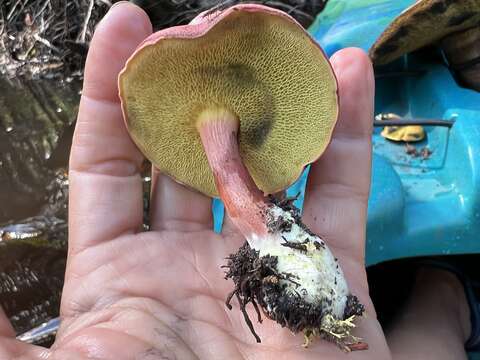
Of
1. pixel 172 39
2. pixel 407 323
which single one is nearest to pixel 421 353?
pixel 407 323

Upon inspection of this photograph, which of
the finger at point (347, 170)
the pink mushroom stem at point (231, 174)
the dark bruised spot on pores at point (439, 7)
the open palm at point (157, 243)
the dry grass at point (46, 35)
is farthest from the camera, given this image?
the dry grass at point (46, 35)

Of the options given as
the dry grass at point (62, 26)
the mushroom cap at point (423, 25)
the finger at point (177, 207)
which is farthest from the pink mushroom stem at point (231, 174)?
the dry grass at point (62, 26)

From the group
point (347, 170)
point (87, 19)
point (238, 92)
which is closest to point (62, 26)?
point (87, 19)

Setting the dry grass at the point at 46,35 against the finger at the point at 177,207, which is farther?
the dry grass at the point at 46,35

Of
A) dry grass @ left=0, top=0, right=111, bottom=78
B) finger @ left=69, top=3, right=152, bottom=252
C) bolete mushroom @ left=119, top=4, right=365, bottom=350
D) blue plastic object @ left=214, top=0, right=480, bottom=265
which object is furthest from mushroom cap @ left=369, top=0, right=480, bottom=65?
dry grass @ left=0, top=0, right=111, bottom=78

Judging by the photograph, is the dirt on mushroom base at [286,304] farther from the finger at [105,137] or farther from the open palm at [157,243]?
the finger at [105,137]

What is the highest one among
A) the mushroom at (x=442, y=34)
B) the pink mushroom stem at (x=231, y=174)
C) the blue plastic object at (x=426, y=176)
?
the mushroom at (x=442, y=34)

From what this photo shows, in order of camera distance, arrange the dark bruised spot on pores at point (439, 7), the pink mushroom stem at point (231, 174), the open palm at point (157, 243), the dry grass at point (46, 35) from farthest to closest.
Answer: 1. the dry grass at point (46, 35)
2. the dark bruised spot on pores at point (439, 7)
3. the pink mushroom stem at point (231, 174)
4. the open palm at point (157, 243)

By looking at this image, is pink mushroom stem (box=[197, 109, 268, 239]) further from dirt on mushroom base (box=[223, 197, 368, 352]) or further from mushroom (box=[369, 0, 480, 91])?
mushroom (box=[369, 0, 480, 91])

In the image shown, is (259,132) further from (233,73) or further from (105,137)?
(105,137)
